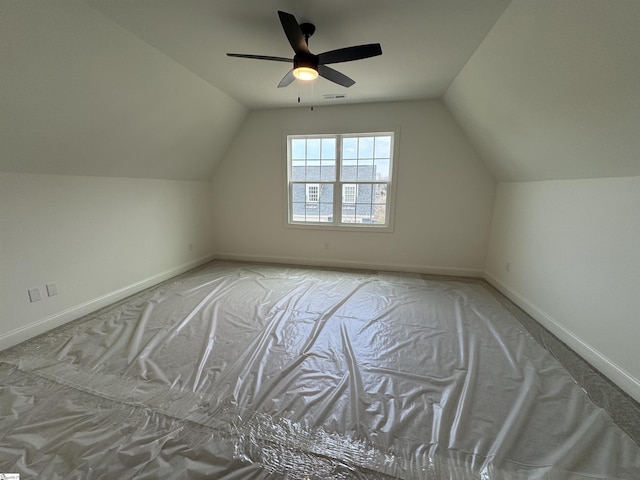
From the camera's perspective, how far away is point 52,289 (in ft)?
7.82

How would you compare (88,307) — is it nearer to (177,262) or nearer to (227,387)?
(177,262)

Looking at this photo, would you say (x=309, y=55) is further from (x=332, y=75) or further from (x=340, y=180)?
(x=340, y=180)

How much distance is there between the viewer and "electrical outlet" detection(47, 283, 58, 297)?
236 centimetres

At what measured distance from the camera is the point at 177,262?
396 cm

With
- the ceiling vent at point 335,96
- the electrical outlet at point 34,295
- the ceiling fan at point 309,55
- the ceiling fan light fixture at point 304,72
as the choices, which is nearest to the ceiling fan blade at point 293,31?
the ceiling fan at point 309,55

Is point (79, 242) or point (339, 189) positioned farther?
point (339, 189)

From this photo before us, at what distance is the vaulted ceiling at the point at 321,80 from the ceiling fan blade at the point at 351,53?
11.0 inches

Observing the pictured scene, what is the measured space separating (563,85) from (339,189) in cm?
278

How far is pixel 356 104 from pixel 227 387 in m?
3.87

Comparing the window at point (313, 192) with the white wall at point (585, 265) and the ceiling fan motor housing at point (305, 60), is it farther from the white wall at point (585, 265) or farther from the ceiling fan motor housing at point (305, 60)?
the white wall at point (585, 265)

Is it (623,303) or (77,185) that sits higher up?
(77,185)

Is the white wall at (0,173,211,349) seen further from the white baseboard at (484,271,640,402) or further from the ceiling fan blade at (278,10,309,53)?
the white baseboard at (484,271,640,402)

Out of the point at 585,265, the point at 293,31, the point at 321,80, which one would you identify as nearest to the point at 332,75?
the point at 293,31

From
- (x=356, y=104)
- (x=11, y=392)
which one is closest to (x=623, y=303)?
(x=356, y=104)
